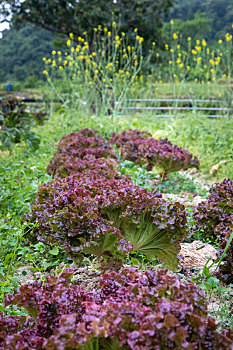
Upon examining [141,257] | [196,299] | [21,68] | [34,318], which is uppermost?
[21,68]

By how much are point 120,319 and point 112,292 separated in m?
0.30

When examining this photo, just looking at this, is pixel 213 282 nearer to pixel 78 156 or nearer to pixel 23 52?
pixel 78 156

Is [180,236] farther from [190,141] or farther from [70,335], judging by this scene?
[190,141]

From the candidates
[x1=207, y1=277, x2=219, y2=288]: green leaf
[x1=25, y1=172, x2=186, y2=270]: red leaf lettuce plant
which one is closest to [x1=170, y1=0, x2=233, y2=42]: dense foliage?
[x1=25, y1=172, x2=186, y2=270]: red leaf lettuce plant

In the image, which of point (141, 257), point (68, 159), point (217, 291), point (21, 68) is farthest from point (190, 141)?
point (21, 68)

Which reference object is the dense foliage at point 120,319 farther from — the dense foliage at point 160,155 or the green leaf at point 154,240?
the dense foliage at point 160,155

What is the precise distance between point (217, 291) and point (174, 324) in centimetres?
107

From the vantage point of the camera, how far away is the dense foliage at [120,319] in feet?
3.53

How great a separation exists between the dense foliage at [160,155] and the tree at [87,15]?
37.1 feet

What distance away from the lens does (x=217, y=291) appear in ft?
6.64

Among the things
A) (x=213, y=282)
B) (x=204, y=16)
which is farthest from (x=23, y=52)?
(x=213, y=282)

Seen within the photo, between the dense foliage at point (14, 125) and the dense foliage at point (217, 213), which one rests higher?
the dense foliage at point (14, 125)

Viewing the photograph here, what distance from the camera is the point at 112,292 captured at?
56.9 inches

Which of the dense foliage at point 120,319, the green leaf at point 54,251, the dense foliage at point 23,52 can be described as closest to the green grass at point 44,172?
the green leaf at point 54,251
